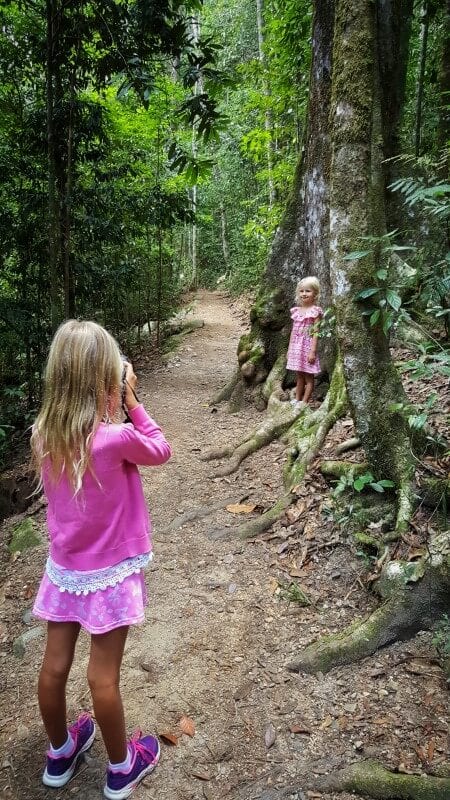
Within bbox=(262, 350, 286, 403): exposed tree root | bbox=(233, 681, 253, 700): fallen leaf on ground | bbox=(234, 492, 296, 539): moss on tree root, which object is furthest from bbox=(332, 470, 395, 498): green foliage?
bbox=(262, 350, 286, 403): exposed tree root

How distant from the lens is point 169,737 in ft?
8.53

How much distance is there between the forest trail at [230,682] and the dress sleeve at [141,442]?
1.55m

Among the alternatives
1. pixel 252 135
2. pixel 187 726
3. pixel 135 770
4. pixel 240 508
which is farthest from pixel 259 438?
pixel 252 135

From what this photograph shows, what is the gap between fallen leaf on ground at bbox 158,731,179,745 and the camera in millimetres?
2582

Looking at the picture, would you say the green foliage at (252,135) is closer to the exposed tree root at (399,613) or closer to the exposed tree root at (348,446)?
the exposed tree root at (348,446)

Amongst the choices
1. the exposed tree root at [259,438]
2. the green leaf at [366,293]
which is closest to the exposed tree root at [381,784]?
the green leaf at [366,293]

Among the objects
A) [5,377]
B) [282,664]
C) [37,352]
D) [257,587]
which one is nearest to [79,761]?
[282,664]

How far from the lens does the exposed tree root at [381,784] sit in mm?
2057

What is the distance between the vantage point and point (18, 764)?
2.57 meters

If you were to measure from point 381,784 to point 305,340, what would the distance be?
4211 millimetres

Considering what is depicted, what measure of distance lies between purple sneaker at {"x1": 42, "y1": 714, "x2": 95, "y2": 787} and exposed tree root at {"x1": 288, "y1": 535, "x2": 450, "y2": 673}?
1.14 metres

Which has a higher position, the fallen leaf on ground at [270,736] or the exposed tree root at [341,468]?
the exposed tree root at [341,468]

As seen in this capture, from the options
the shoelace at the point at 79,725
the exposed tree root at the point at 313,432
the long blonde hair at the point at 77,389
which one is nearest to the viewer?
the long blonde hair at the point at 77,389

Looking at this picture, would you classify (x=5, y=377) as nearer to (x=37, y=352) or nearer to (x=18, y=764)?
(x=37, y=352)
